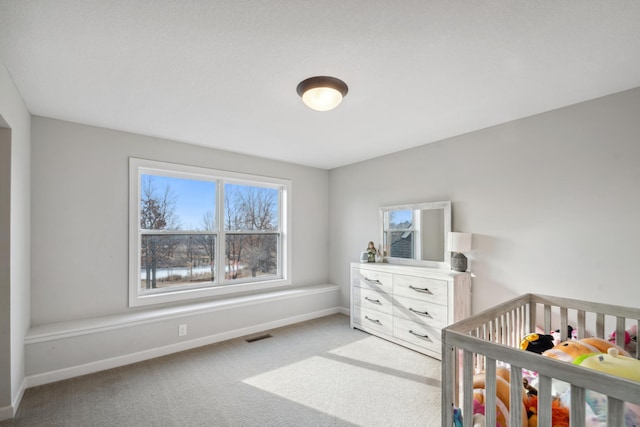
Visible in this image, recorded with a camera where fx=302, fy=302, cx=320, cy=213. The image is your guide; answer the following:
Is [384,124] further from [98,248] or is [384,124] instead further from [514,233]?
[98,248]

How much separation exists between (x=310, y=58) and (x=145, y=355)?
3.29 m

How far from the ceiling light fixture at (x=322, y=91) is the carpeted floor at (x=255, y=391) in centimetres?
234

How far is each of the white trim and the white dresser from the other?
939mm

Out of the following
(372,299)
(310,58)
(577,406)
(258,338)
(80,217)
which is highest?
(310,58)

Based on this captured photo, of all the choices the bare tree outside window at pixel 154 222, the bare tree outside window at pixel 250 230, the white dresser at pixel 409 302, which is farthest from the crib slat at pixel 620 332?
the bare tree outside window at pixel 154 222

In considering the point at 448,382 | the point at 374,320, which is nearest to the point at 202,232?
the point at 374,320

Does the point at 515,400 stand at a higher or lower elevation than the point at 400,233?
lower

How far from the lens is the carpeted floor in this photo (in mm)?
2209

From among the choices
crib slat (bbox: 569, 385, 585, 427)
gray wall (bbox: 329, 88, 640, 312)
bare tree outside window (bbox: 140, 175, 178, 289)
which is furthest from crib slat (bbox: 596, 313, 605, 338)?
bare tree outside window (bbox: 140, 175, 178, 289)

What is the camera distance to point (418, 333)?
3.39 m

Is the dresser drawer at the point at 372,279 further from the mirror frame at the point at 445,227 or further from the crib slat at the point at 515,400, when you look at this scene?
the crib slat at the point at 515,400

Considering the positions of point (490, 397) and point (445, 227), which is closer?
point (490, 397)

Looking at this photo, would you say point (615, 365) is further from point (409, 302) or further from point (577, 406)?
point (409, 302)

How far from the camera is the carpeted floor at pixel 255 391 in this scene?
A: 221cm
